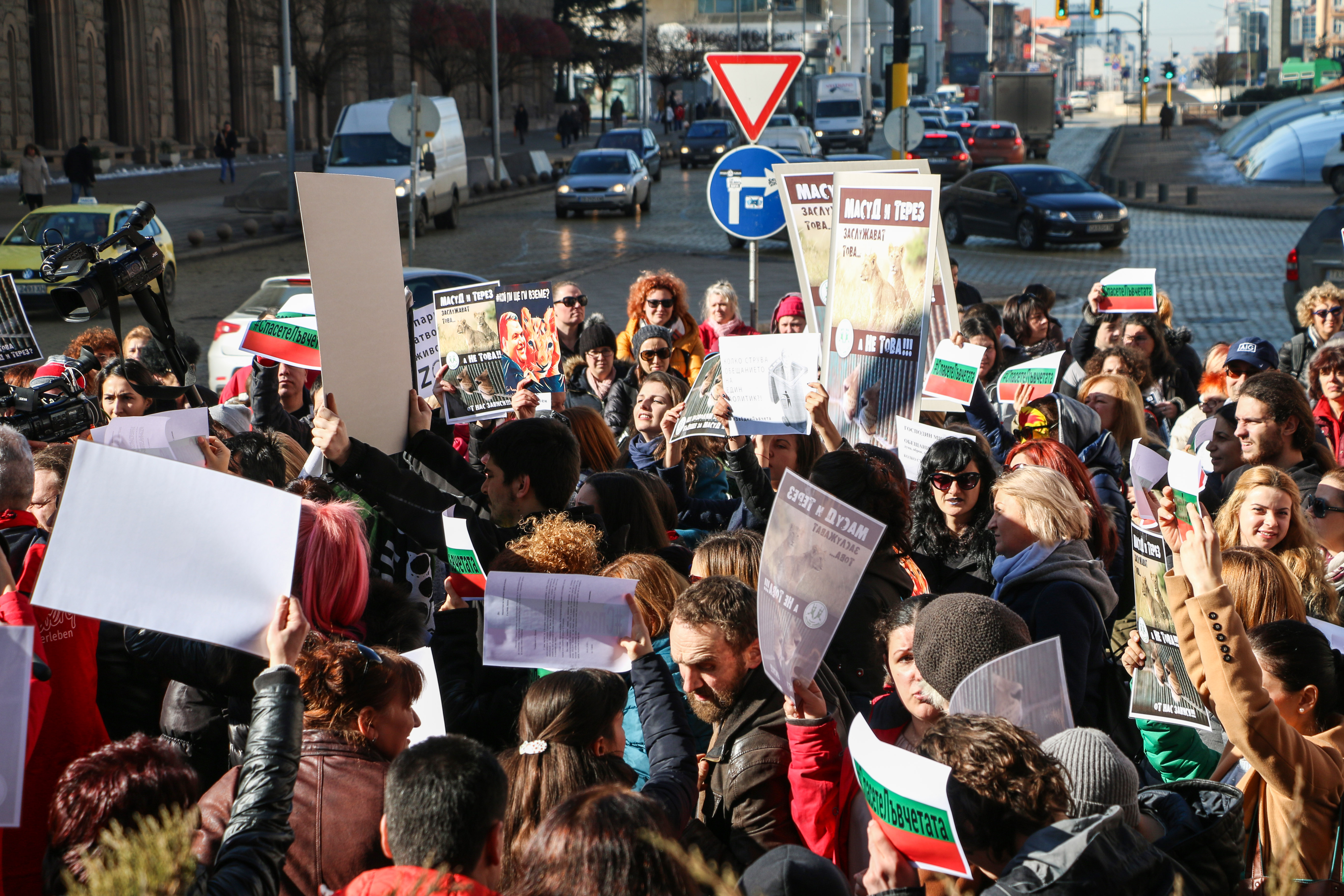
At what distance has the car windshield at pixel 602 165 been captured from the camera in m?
30.9

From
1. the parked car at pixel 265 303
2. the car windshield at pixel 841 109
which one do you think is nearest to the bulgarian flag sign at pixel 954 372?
the parked car at pixel 265 303

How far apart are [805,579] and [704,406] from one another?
2622 mm

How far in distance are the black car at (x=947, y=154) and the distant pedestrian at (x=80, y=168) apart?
65.4 feet

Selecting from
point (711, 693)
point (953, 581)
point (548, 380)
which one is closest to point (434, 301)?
point (548, 380)

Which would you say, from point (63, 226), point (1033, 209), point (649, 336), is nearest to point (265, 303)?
point (649, 336)

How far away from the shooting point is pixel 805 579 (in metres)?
2.92

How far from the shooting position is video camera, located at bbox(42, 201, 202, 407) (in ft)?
19.5

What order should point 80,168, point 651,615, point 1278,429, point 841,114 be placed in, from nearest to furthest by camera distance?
point 651,615 → point 1278,429 → point 80,168 → point 841,114

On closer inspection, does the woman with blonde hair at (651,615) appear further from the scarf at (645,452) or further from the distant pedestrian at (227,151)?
the distant pedestrian at (227,151)

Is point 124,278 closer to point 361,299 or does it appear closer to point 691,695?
point 361,299

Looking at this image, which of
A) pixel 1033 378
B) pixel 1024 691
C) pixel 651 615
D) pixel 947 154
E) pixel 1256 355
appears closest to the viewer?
pixel 1024 691

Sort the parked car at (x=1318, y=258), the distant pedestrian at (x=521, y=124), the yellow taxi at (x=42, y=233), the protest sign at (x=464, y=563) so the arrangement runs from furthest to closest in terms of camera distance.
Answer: the distant pedestrian at (x=521, y=124) → the yellow taxi at (x=42, y=233) → the parked car at (x=1318, y=258) → the protest sign at (x=464, y=563)

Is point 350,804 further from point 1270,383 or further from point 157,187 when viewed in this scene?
point 157,187

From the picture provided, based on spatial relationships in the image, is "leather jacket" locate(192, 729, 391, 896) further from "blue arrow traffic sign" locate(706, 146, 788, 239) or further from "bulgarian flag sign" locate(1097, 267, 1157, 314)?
"bulgarian flag sign" locate(1097, 267, 1157, 314)
